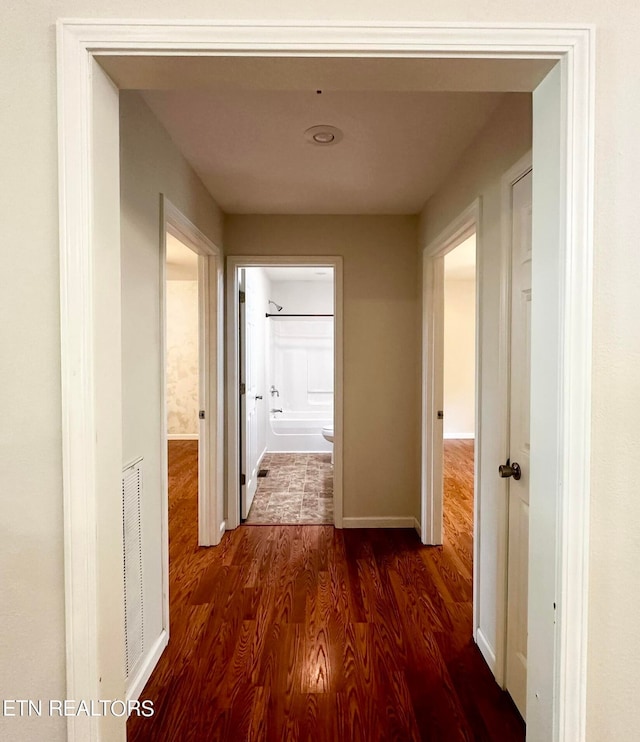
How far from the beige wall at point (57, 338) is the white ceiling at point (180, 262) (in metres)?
3.48

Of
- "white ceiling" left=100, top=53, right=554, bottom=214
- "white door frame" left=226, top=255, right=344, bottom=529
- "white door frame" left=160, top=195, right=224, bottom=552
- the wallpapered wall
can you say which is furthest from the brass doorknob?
the wallpapered wall

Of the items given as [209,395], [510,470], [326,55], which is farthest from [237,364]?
[326,55]

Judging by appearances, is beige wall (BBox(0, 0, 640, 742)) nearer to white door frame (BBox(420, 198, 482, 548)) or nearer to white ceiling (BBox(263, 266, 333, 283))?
white door frame (BBox(420, 198, 482, 548))

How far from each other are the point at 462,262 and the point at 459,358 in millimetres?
1931

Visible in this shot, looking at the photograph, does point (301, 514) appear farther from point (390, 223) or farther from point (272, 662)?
point (390, 223)

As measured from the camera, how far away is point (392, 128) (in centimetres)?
186

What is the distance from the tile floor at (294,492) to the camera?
3379 millimetres

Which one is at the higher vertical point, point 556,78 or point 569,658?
point 556,78

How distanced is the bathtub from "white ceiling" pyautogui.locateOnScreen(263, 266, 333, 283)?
6.75 feet

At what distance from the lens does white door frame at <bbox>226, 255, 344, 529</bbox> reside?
308 cm

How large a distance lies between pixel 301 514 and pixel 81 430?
2.85 meters

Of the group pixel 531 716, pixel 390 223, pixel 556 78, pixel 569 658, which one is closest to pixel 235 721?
pixel 531 716

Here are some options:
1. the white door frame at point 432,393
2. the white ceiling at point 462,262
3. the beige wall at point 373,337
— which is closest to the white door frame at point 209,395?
the beige wall at point 373,337

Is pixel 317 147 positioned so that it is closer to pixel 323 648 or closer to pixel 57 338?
pixel 57 338
